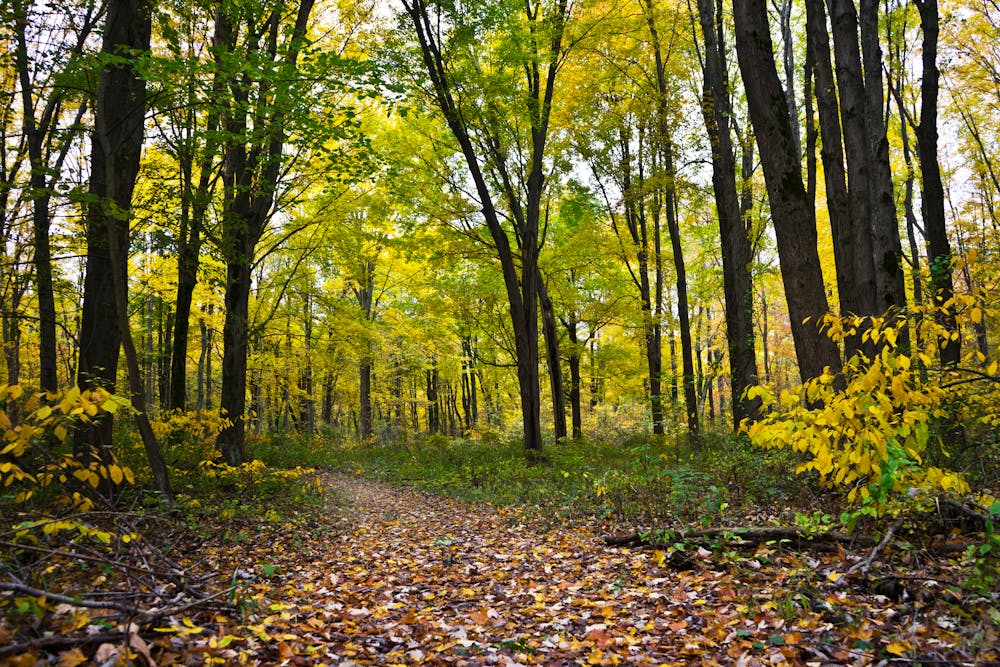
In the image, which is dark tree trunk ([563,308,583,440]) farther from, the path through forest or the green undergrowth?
the path through forest

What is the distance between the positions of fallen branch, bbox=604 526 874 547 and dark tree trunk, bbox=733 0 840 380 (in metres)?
2.38

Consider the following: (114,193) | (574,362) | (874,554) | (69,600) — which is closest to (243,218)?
(114,193)

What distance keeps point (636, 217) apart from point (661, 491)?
11810 millimetres

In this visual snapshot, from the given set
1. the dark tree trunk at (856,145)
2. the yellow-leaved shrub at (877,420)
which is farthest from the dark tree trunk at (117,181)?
the dark tree trunk at (856,145)

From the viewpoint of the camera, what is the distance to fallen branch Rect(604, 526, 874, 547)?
4312 millimetres

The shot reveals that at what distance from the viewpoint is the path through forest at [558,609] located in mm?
3092

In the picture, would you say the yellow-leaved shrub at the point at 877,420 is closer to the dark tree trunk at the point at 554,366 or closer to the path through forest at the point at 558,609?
the path through forest at the point at 558,609

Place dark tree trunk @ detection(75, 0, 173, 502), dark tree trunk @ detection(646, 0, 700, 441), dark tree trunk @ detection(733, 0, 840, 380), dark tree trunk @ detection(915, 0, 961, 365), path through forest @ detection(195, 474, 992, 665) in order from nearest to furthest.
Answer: path through forest @ detection(195, 474, 992, 665) < dark tree trunk @ detection(75, 0, 173, 502) < dark tree trunk @ detection(733, 0, 840, 380) < dark tree trunk @ detection(915, 0, 961, 365) < dark tree trunk @ detection(646, 0, 700, 441)

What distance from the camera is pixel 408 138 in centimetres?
1464

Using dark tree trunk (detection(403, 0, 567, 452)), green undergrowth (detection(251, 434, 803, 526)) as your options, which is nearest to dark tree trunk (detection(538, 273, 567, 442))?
green undergrowth (detection(251, 434, 803, 526))

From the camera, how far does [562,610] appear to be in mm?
4148

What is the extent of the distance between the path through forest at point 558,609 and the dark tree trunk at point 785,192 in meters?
2.89

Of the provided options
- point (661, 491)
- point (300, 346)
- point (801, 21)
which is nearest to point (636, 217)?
point (801, 21)

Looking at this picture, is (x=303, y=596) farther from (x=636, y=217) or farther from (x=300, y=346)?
(x=300, y=346)
